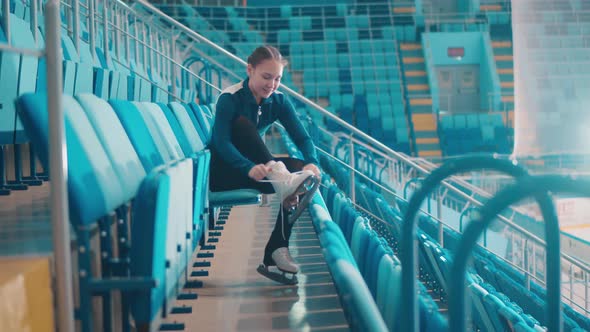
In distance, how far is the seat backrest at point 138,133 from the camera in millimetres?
920

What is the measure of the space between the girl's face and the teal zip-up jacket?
1.2 inches

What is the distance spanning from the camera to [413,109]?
19.7 feet

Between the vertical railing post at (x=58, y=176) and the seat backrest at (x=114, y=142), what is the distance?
0.13 m

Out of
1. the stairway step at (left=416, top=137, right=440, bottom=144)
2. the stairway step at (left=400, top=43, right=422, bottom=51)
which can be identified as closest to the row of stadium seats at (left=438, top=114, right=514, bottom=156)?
the stairway step at (left=416, top=137, right=440, bottom=144)

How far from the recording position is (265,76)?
3.51 feet

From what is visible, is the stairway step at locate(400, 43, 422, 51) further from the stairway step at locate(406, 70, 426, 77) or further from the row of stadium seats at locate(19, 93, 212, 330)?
the row of stadium seats at locate(19, 93, 212, 330)

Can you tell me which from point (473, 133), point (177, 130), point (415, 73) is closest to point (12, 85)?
point (177, 130)

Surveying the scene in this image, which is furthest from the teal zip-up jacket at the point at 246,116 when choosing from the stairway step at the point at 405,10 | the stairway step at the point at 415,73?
the stairway step at the point at 405,10

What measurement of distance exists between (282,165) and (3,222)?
0.40 m

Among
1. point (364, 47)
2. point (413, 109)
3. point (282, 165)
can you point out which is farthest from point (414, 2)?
point (282, 165)

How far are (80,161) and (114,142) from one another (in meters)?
0.14

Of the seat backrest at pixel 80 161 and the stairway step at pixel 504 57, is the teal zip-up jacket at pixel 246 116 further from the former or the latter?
the stairway step at pixel 504 57

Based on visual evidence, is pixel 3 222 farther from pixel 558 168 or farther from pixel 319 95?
pixel 319 95

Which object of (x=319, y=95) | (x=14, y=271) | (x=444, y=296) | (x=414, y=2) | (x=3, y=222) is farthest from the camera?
(x=414, y=2)
